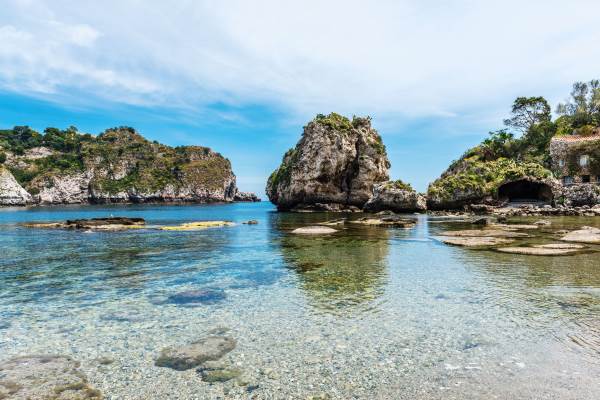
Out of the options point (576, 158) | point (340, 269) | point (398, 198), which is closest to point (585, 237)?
point (340, 269)

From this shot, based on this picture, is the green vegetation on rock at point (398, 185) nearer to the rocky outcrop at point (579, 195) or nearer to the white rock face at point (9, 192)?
the rocky outcrop at point (579, 195)

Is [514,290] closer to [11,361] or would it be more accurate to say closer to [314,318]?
[314,318]

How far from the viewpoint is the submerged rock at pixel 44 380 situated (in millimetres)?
5699

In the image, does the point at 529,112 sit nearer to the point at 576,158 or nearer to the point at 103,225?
the point at 576,158

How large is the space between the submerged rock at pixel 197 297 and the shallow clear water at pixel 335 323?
36cm

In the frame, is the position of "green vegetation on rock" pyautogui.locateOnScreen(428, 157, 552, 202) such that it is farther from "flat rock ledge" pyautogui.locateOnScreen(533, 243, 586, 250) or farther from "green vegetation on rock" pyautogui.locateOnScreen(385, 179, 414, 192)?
"flat rock ledge" pyautogui.locateOnScreen(533, 243, 586, 250)

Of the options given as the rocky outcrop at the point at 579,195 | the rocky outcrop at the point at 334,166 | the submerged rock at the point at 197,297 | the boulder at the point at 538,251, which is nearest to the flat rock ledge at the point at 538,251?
the boulder at the point at 538,251

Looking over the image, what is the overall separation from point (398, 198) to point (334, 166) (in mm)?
17834

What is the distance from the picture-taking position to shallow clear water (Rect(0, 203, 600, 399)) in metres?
6.04

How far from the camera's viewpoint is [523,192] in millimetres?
77500

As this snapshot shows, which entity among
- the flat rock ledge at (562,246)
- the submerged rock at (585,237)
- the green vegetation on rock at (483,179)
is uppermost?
the green vegetation on rock at (483,179)

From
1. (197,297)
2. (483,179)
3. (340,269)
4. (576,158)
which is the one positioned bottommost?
(197,297)

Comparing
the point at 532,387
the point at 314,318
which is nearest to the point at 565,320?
the point at 532,387

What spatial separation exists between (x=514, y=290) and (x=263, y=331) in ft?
28.5
